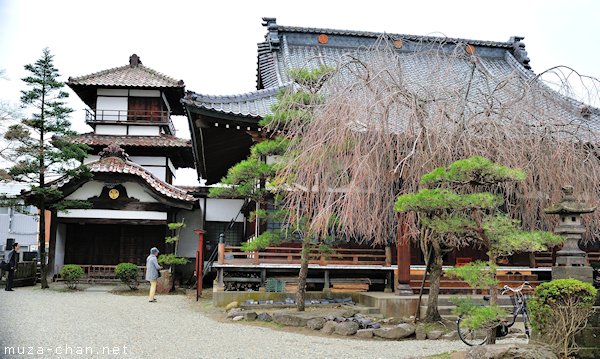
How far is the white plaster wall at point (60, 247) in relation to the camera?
→ 1920 centimetres

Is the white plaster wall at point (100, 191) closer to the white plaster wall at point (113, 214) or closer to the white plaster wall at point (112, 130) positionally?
the white plaster wall at point (113, 214)

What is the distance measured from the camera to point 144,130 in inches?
929

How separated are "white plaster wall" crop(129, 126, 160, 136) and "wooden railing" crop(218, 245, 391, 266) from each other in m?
11.9

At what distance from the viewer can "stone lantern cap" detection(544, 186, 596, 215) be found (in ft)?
24.8

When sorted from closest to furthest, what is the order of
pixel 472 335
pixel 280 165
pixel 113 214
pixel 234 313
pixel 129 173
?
pixel 472 335 < pixel 280 165 < pixel 234 313 < pixel 129 173 < pixel 113 214

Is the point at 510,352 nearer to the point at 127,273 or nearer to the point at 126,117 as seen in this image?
the point at 127,273

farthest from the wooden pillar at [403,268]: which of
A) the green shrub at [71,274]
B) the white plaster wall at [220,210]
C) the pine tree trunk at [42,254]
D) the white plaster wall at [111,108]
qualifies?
the white plaster wall at [111,108]

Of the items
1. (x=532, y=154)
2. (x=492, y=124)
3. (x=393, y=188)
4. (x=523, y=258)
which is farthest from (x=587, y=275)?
(x=523, y=258)

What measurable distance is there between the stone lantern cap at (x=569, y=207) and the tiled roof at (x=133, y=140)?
16.6 m

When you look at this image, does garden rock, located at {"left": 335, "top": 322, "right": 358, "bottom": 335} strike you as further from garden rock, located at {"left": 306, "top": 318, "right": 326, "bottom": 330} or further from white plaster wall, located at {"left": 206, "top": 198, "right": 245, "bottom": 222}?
white plaster wall, located at {"left": 206, "top": 198, "right": 245, "bottom": 222}

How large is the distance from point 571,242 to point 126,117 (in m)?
19.7

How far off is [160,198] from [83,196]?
280cm

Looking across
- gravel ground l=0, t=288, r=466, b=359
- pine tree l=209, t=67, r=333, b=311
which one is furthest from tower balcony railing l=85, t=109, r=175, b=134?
pine tree l=209, t=67, r=333, b=311

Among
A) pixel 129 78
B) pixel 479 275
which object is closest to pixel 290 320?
pixel 479 275
